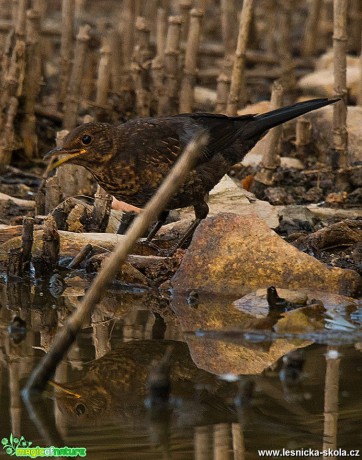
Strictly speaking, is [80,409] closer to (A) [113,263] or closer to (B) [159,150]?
(A) [113,263]

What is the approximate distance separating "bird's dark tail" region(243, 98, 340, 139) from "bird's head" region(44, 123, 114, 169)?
127cm

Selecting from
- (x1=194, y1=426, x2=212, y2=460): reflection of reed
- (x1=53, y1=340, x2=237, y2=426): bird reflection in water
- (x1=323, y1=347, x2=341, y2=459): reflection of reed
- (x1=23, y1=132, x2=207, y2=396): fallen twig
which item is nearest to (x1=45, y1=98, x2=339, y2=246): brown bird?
(x1=53, y1=340, x2=237, y2=426): bird reflection in water

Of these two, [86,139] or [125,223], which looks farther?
[125,223]

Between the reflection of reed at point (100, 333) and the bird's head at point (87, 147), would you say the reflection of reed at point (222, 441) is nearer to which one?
the reflection of reed at point (100, 333)

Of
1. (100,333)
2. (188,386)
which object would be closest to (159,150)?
(100,333)

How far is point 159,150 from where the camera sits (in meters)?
7.23

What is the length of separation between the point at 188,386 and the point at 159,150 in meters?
2.47

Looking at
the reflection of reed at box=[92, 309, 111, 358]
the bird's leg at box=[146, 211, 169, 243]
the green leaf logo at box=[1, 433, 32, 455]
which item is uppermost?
the bird's leg at box=[146, 211, 169, 243]

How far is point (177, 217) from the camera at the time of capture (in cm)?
858

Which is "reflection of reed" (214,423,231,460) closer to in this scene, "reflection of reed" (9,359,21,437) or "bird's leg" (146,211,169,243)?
"reflection of reed" (9,359,21,437)

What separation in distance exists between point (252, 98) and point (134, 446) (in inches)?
324

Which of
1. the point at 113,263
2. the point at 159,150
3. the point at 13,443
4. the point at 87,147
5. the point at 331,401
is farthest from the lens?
the point at 159,150

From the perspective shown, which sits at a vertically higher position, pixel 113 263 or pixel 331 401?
pixel 113 263

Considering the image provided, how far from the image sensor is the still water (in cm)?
438
